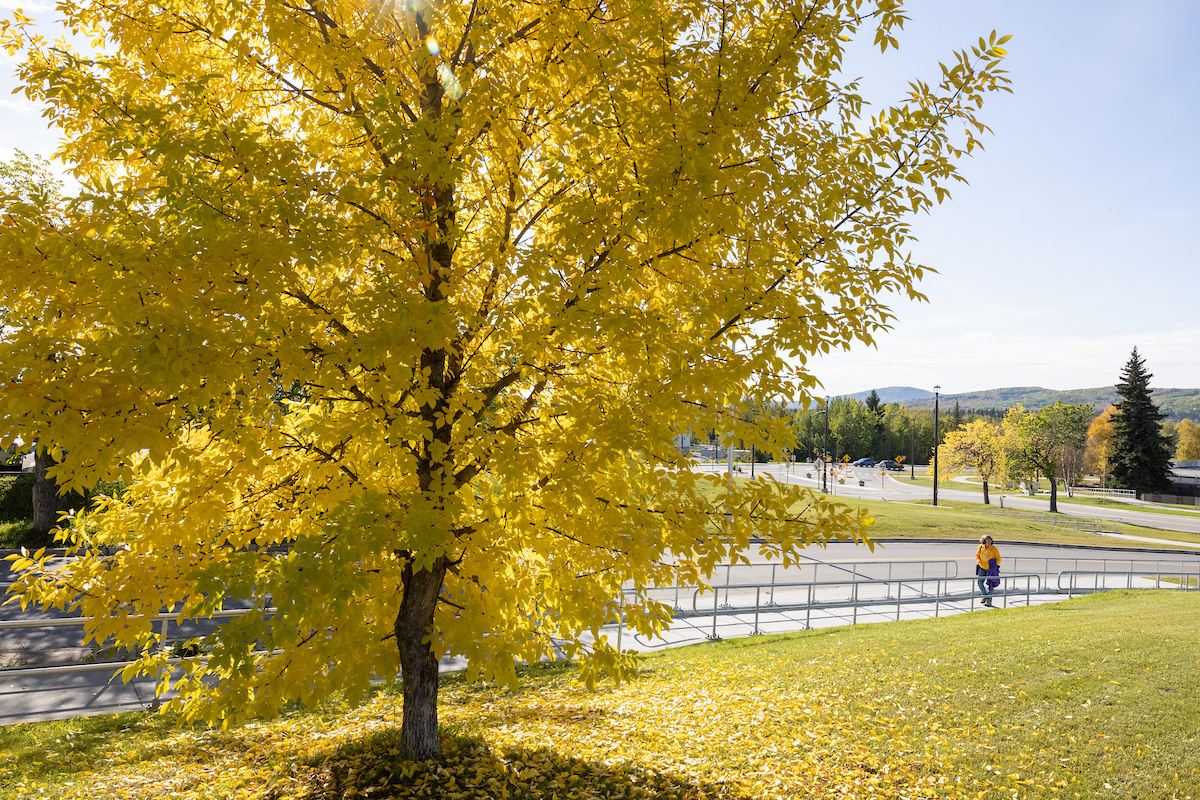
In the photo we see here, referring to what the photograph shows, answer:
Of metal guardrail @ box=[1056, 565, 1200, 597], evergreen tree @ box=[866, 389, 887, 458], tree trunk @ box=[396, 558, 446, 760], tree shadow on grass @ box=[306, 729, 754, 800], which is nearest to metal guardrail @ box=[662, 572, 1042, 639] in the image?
metal guardrail @ box=[1056, 565, 1200, 597]

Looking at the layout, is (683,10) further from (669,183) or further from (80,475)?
(80,475)

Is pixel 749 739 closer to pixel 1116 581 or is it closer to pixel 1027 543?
pixel 1116 581

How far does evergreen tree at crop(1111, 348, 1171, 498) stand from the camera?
65.3 meters

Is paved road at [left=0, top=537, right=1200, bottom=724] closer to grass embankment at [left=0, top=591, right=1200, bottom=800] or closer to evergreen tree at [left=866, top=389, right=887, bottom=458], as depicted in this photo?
grass embankment at [left=0, top=591, right=1200, bottom=800]

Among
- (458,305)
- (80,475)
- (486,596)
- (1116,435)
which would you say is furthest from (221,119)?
(1116,435)

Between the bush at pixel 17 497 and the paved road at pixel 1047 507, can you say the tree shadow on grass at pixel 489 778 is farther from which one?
the paved road at pixel 1047 507

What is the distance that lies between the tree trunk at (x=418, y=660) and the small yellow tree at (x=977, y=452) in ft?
172

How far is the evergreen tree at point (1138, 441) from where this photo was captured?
214 feet

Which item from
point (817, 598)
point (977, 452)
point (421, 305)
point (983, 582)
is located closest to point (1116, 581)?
point (983, 582)

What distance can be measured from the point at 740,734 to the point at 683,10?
20.4ft

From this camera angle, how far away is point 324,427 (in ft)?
13.0

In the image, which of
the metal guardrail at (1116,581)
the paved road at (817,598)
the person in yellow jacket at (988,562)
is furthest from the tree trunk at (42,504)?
the metal guardrail at (1116,581)

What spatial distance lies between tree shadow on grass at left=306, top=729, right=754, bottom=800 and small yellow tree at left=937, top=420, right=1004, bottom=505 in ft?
169

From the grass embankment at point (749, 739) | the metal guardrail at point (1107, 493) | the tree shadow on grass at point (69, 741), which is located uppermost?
the grass embankment at point (749, 739)
